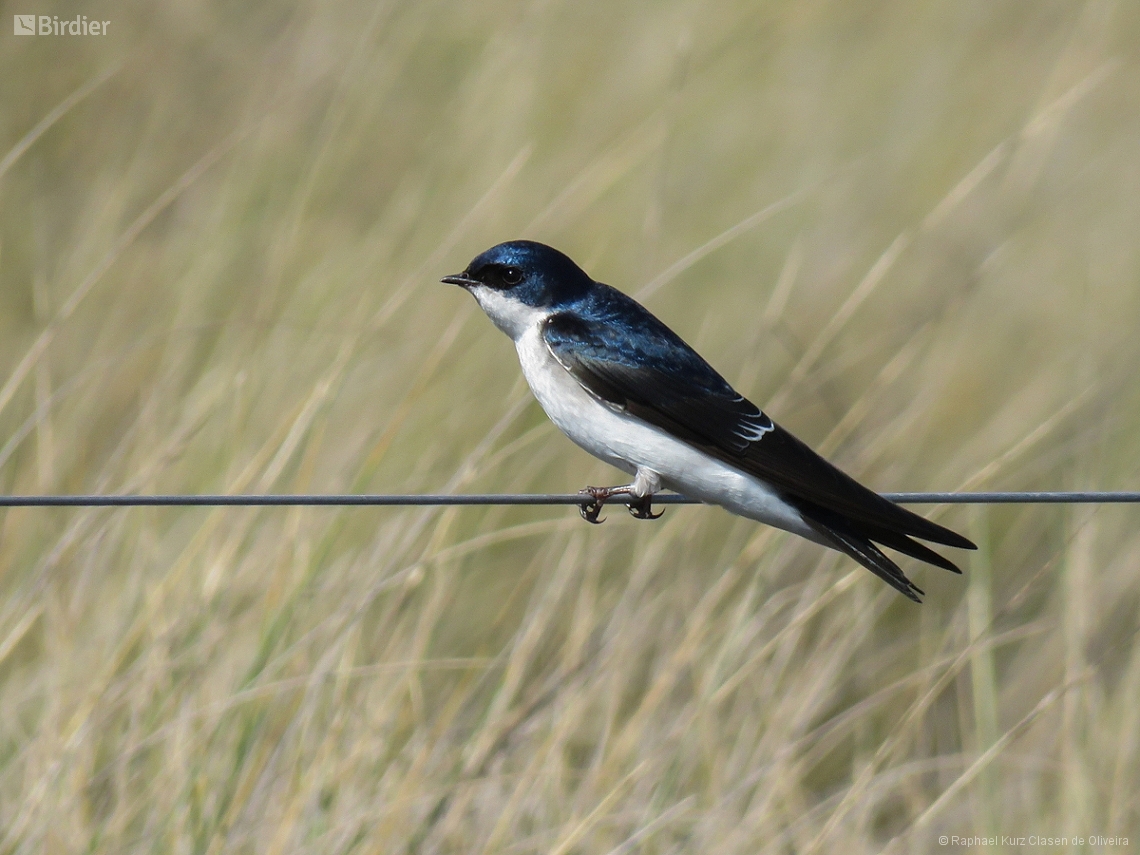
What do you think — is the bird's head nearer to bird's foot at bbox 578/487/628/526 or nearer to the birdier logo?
bird's foot at bbox 578/487/628/526

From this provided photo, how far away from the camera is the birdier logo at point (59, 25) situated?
4637mm

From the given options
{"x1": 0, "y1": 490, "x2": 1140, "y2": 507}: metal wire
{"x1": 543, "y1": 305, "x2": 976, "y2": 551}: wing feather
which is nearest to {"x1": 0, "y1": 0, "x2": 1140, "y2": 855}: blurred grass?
{"x1": 543, "y1": 305, "x2": 976, "y2": 551}: wing feather

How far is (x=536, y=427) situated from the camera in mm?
3098

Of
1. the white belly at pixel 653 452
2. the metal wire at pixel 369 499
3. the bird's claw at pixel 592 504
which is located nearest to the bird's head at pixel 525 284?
the white belly at pixel 653 452

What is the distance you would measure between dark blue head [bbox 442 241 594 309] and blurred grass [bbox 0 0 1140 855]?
0.19m

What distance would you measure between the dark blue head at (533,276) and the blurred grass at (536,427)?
189mm

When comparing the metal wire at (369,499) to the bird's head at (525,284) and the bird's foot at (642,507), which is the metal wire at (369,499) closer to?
the bird's foot at (642,507)

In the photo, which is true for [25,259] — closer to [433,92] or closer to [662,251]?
[433,92]

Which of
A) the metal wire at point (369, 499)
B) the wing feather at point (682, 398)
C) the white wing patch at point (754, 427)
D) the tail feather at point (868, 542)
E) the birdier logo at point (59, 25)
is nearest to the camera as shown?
the metal wire at point (369, 499)

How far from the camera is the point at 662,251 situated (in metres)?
4.82

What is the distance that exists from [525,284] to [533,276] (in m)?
0.03

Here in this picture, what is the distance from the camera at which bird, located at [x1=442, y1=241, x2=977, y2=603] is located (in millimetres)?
2578

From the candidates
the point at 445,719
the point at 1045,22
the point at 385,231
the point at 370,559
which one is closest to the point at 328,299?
the point at 385,231

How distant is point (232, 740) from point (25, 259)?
2646mm
